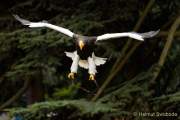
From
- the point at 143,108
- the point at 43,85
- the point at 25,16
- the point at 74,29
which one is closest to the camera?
the point at 143,108

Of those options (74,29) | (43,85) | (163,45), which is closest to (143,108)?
(74,29)

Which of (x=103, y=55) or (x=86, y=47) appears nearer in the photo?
(x=86, y=47)

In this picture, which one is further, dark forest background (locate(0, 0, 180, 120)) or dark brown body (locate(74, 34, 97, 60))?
dark forest background (locate(0, 0, 180, 120))

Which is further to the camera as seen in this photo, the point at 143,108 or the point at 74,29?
the point at 74,29

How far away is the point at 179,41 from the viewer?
26.3ft

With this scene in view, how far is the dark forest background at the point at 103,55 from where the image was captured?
6340 mm

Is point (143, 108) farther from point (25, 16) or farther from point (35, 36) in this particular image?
point (25, 16)

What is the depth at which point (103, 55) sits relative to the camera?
23.8 feet

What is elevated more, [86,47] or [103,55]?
[103,55]

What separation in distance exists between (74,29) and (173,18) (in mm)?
1326

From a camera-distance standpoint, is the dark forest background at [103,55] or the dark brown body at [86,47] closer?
the dark brown body at [86,47]

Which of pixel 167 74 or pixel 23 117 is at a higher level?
pixel 167 74

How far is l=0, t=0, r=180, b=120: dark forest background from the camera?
6.34m

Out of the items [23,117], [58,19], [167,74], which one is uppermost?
[58,19]
